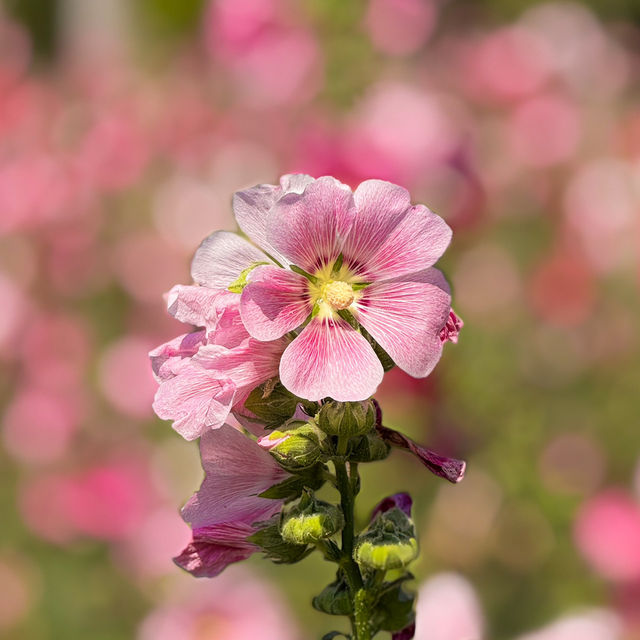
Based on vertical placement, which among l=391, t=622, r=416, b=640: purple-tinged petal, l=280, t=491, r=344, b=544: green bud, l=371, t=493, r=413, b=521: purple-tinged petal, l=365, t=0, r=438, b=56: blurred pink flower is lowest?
l=391, t=622, r=416, b=640: purple-tinged petal

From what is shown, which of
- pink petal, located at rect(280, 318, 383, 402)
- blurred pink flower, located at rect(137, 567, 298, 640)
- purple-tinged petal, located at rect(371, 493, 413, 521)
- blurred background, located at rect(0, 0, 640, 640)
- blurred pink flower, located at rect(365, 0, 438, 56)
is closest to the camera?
pink petal, located at rect(280, 318, 383, 402)

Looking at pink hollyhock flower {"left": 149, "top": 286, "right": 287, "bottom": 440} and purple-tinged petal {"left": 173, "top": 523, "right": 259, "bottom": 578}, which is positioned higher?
pink hollyhock flower {"left": 149, "top": 286, "right": 287, "bottom": 440}

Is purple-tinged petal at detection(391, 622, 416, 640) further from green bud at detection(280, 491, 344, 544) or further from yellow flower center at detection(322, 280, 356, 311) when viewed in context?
yellow flower center at detection(322, 280, 356, 311)

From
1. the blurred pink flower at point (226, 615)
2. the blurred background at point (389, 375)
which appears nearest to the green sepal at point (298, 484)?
the blurred background at point (389, 375)

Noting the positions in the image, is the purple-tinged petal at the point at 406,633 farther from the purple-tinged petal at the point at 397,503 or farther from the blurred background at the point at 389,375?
the blurred background at the point at 389,375

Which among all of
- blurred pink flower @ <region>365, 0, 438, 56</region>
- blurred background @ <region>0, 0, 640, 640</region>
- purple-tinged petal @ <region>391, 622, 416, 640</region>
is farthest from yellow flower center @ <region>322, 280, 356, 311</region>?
blurred pink flower @ <region>365, 0, 438, 56</region>
